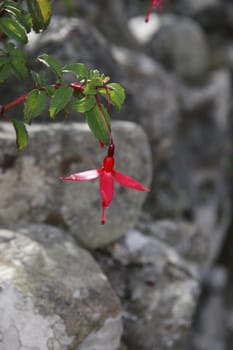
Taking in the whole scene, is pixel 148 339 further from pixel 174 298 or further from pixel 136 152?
pixel 136 152

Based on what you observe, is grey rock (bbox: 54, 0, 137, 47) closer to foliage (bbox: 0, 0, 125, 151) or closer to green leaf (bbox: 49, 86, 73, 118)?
foliage (bbox: 0, 0, 125, 151)

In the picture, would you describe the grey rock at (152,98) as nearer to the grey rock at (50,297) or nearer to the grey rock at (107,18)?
the grey rock at (107,18)

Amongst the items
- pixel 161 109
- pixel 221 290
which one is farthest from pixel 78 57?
pixel 221 290

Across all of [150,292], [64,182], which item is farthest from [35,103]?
[150,292]

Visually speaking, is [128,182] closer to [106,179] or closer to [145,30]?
[106,179]

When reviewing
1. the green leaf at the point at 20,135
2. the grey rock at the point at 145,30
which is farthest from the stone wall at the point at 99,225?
the green leaf at the point at 20,135

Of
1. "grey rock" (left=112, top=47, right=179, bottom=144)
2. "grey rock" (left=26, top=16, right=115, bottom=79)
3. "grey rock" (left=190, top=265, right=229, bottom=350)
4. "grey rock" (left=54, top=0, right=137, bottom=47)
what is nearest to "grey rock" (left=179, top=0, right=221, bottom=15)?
"grey rock" (left=54, top=0, right=137, bottom=47)

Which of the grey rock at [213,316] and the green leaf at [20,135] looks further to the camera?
the grey rock at [213,316]
